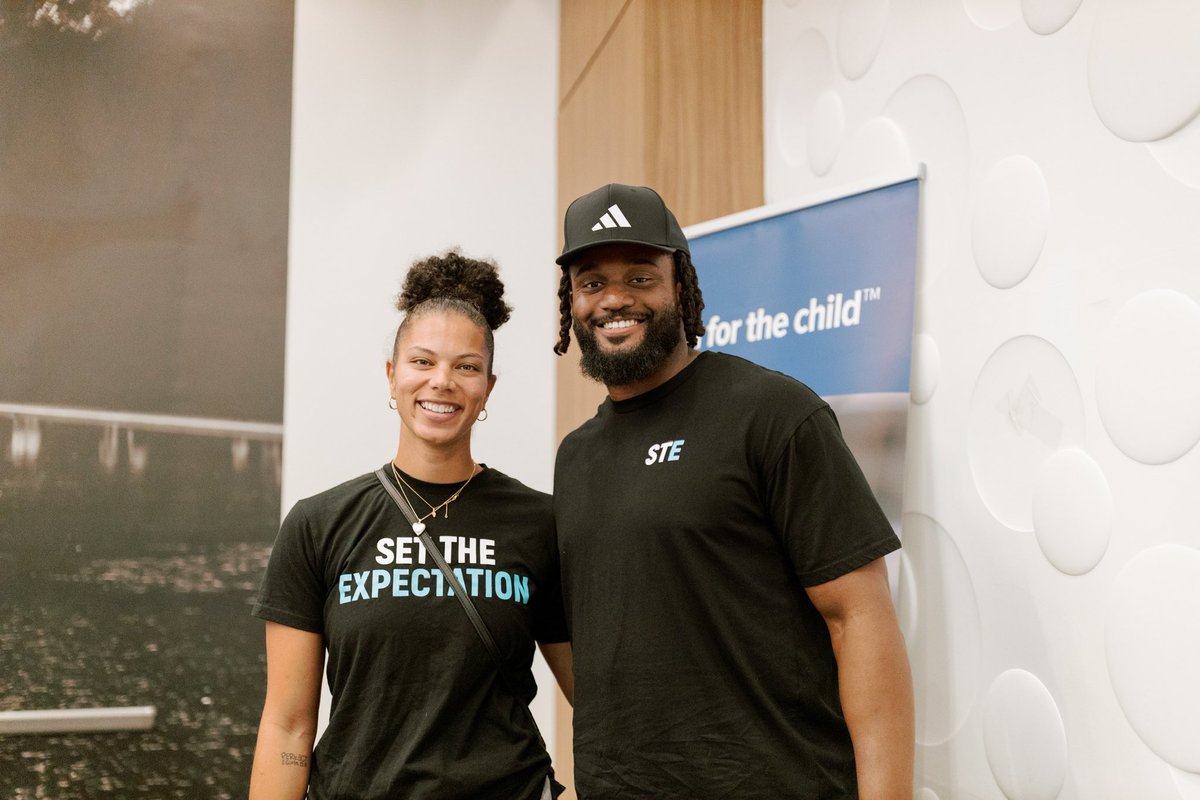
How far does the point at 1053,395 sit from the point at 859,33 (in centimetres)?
119

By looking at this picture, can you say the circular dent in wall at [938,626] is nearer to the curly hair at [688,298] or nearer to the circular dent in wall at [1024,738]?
the circular dent in wall at [1024,738]

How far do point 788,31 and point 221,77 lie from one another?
2.00 meters

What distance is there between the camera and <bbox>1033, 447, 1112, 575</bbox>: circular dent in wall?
1628 mm

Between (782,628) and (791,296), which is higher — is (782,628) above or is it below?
below

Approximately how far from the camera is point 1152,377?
1.54 m

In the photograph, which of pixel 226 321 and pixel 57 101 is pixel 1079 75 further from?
pixel 57 101

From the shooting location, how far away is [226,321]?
3363mm

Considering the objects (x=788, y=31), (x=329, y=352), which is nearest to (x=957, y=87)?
(x=788, y=31)

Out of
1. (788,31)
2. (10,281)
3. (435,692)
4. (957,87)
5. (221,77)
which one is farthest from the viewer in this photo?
(221,77)

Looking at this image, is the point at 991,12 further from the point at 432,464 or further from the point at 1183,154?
the point at 432,464

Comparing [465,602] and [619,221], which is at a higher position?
[619,221]

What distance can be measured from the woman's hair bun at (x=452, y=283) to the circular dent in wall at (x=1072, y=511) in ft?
3.63

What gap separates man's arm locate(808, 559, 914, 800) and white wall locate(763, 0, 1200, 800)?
16.9 inches

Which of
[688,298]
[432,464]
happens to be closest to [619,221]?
[688,298]
